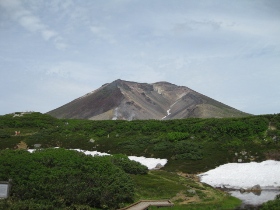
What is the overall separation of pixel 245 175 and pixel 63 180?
76.6 feet

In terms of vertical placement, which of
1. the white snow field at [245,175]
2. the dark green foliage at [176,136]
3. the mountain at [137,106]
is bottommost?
the white snow field at [245,175]

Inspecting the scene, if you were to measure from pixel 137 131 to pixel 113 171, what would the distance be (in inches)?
1473

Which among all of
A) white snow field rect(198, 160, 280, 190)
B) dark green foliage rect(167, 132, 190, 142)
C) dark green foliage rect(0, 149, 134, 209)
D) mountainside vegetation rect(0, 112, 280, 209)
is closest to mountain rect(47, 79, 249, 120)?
mountainside vegetation rect(0, 112, 280, 209)

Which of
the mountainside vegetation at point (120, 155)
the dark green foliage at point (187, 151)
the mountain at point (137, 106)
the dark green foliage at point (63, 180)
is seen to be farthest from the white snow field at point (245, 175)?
the mountain at point (137, 106)

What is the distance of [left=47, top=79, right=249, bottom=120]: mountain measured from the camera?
472ft

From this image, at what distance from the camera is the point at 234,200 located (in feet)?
91.5

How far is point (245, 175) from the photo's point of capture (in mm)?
38719

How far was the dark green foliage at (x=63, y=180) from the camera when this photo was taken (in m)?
21.5

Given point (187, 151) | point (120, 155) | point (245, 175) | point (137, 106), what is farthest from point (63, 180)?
point (137, 106)

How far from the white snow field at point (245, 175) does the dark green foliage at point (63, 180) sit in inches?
595

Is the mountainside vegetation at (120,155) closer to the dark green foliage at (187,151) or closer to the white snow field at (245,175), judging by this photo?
the dark green foliage at (187,151)

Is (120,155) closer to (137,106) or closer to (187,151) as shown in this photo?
(187,151)

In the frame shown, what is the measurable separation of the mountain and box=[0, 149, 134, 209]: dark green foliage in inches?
4281

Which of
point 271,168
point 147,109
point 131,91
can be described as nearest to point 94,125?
point 271,168
